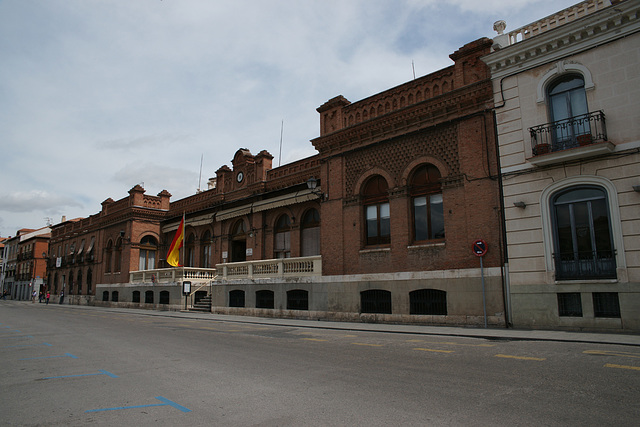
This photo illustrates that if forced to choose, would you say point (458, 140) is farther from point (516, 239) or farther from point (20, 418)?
point (20, 418)

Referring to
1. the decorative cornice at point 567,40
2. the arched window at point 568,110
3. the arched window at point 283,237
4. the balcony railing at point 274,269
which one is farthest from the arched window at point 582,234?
the arched window at point 283,237

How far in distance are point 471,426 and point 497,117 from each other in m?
13.3

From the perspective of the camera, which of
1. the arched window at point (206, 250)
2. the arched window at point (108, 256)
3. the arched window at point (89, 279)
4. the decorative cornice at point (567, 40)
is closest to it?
the decorative cornice at point (567, 40)

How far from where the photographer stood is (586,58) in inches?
559

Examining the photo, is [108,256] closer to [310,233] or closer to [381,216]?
[310,233]

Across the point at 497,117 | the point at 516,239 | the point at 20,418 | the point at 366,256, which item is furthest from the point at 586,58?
the point at 20,418

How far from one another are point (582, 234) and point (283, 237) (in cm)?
1633

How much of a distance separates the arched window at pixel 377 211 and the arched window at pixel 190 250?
18.7m

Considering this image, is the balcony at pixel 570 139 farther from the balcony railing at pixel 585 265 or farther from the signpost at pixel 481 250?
the signpost at pixel 481 250

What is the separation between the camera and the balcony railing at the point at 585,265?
13086 mm

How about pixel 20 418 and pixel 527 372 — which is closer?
pixel 20 418

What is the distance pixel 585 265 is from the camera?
13.5 meters

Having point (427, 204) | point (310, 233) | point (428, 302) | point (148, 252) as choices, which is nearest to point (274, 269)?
point (310, 233)

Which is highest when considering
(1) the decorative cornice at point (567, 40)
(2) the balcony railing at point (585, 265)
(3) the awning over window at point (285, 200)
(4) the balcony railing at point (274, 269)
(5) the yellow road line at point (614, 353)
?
(1) the decorative cornice at point (567, 40)
